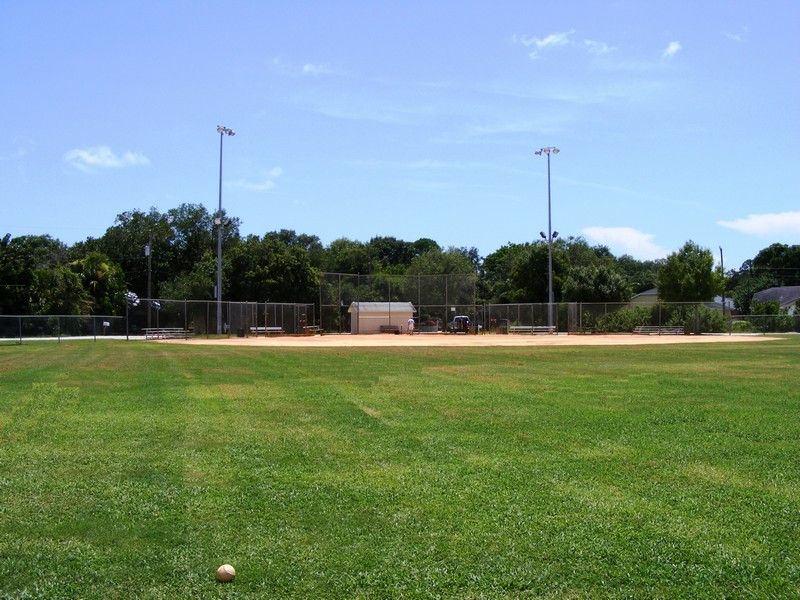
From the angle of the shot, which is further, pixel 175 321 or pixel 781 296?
pixel 781 296

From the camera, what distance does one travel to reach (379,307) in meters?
64.3

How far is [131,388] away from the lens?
15.0 metres

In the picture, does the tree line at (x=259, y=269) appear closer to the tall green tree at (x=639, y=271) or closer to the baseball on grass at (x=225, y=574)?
the tall green tree at (x=639, y=271)

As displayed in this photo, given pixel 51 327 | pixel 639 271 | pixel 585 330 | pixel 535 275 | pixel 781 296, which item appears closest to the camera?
pixel 51 327

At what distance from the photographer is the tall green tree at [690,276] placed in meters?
67.2

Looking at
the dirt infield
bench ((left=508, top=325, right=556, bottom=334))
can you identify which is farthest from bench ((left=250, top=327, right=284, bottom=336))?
bench ((left=508, top=325, right=556, bottom=334))

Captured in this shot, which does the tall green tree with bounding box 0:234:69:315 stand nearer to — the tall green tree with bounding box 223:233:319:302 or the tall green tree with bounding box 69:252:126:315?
the tall green tree with bounding box 69:252:126:315

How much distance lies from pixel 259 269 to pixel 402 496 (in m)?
72.7

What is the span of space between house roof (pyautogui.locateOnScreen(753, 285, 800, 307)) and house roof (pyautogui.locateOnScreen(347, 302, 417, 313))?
5429cm

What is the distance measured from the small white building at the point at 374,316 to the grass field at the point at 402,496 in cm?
5092

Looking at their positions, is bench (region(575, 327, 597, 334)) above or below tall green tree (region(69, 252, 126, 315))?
below

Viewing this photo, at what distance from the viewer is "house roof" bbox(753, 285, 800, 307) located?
94938mm

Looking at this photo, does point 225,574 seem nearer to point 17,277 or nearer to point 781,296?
point 17,277

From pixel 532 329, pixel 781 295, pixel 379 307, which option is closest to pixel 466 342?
pixel 532 329
